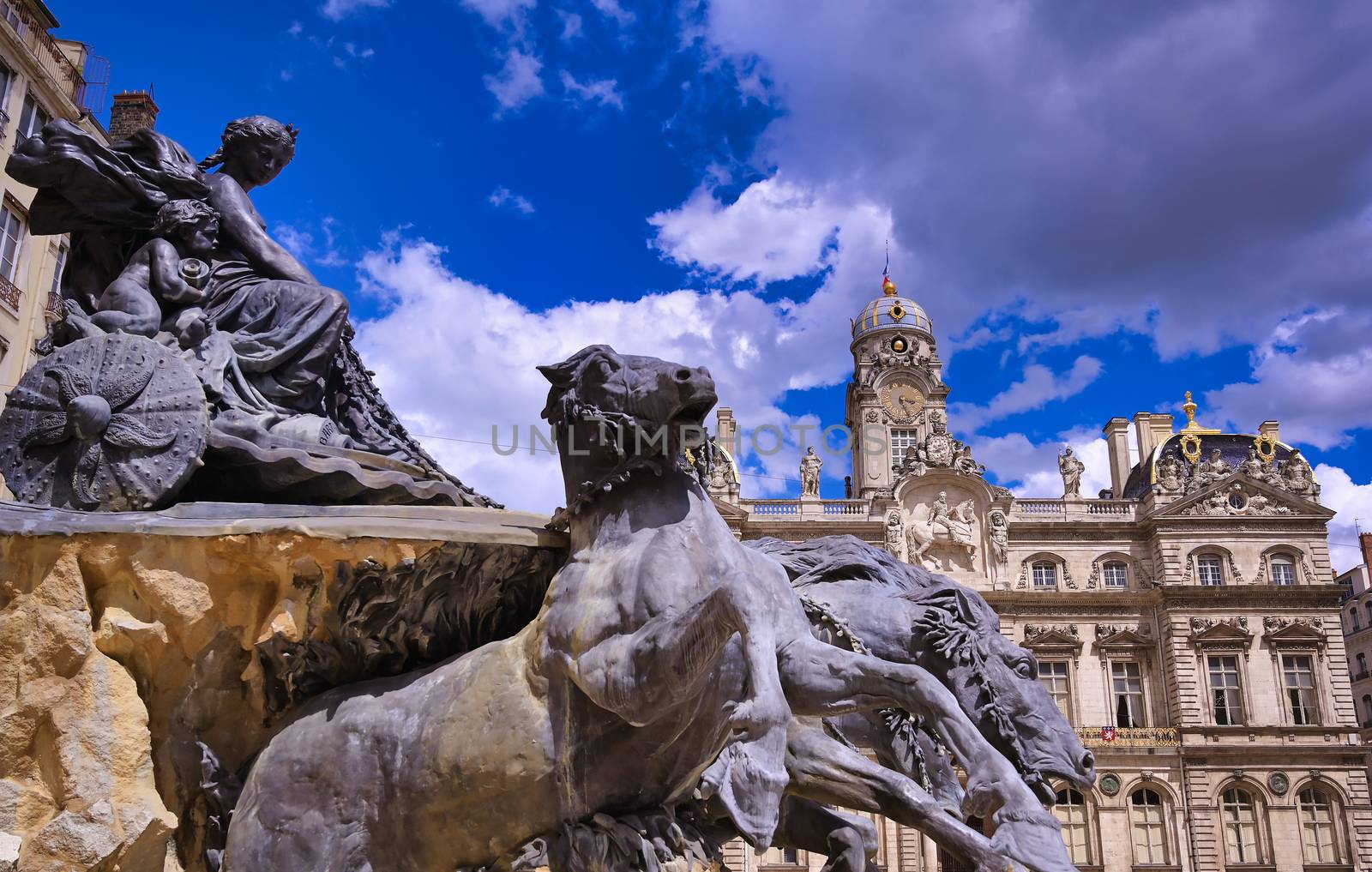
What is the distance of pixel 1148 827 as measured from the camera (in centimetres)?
3045

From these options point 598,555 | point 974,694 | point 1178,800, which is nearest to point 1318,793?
point 1178,800

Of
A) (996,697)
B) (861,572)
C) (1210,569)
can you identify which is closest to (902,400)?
(1210,569)

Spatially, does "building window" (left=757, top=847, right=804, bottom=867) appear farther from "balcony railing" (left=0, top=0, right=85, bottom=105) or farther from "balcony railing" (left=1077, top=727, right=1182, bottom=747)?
"balcony railing" (left=0, top=0, right=85, bottom=105)

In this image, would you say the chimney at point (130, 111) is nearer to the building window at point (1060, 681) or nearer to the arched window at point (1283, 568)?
the building window at point (1060, 681)

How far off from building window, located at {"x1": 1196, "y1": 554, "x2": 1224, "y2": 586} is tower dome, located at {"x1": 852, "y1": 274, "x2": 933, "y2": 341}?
39.1ft

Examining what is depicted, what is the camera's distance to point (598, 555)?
388 centimetres

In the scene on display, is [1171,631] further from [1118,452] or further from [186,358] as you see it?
[186,358]

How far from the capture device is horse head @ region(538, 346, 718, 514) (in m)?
3.88

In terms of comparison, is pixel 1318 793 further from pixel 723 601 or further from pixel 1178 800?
pixel 723 601

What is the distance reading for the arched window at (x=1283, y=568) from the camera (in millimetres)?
33062

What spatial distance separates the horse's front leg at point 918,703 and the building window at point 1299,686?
32793 mm

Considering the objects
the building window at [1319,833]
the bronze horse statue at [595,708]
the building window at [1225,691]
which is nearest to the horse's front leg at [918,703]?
the bronze horse statue at [595,708]

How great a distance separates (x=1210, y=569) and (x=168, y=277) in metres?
33.7

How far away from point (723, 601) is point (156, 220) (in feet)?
11.0
